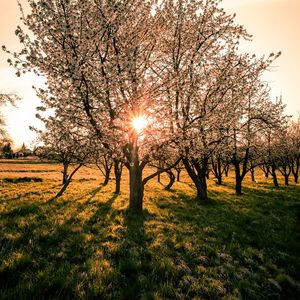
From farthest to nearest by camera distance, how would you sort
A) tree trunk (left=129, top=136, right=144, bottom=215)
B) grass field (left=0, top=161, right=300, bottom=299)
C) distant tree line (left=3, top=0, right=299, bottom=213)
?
tree trunk (left=129, top=136, right=144, bottom=215), distant tree line (left=3, top=0, right=299, bottom=213), grass field (left=0, top=161, right=300, bottom=299)

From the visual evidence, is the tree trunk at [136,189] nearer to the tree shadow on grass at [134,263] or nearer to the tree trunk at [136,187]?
the tree trunk at [136,187]

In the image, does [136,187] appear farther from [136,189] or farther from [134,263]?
[134,263]

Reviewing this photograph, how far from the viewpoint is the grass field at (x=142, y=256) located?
19.4 ft

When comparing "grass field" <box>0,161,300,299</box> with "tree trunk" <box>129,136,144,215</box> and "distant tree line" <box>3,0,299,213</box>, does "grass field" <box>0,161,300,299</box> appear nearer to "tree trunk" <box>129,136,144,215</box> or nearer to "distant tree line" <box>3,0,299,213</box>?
"tree trunk" <box>129,136,144,215</box>

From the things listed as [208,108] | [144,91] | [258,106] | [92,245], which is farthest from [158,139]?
[258,106]

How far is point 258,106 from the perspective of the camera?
2727 cm

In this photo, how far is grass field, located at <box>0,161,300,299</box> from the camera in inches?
233

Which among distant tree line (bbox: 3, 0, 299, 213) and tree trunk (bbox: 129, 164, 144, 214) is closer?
distant tree line (bbox: 3, 0, 299, 213)

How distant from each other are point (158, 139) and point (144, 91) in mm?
2938

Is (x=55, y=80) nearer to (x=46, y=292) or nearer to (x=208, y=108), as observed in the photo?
(x=46, y=292)

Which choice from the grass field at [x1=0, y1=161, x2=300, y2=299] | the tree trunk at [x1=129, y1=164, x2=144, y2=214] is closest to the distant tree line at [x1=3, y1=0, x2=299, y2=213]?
the tree trunk at [x1=129, y1=164, x2=144, y2=214]

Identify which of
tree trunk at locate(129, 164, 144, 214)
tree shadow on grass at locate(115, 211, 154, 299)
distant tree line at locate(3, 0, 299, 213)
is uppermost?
distant tree line at locate(3, 0, 299, 213)

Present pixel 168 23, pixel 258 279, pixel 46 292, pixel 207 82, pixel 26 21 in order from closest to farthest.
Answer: pixel 46 292 < pixel 258 279 < pixel 26 21 < pixel 168 23 < pixel 207 82

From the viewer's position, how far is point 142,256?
810 centimetres
